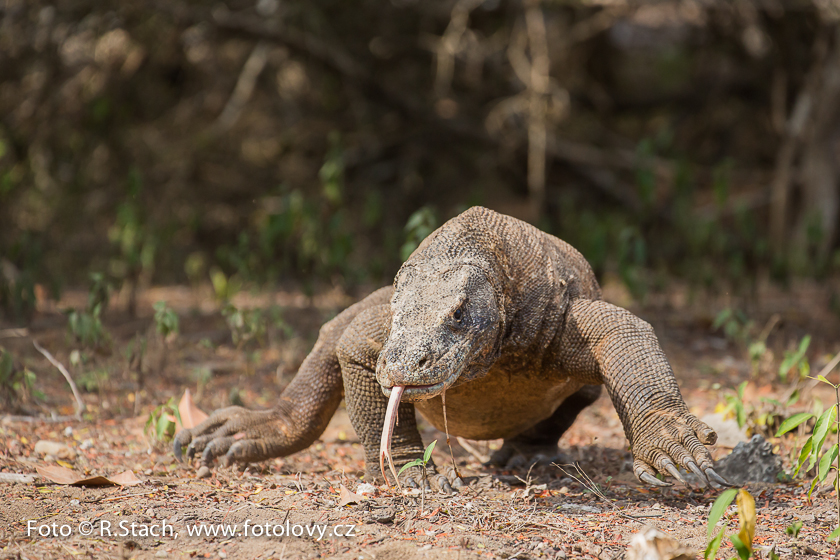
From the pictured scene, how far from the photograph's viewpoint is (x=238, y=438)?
10.2 feet

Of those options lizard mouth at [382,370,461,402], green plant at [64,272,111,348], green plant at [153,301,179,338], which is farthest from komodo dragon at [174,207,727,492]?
green plant at [64,272,111,348]

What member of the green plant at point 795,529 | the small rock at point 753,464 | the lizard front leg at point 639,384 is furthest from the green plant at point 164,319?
the green plant at point 795,529

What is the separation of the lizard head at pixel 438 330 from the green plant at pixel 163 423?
4.04 ft

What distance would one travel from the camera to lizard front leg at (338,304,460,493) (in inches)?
109

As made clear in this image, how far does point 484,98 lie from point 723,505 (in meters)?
7.84

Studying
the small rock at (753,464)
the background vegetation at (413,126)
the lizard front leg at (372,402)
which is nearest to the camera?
the lizard front leg at (372,402)

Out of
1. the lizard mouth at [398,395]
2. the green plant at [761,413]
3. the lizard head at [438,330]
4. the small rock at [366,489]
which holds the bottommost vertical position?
the green plant at [761,413]

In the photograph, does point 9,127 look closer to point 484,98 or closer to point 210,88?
point 210,88

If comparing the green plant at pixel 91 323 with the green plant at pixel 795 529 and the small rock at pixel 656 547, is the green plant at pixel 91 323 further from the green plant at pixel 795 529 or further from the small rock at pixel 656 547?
the green plant at pixel 795 529

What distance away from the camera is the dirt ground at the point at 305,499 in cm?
217

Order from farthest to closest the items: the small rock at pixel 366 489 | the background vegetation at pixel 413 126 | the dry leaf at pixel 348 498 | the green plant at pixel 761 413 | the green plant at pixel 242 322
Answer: the background vegetation at pixel 413 126 < the green plant at pixel 242 322 < the green plant at pixel 761 413 < the small rock at pixel 366 489 < the dry leaf at pixel 348 498

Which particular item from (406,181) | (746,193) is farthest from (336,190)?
(746,193)

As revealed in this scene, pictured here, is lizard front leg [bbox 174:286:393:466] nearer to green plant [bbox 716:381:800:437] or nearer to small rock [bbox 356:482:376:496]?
small rock [bbox 356:482:376:496]

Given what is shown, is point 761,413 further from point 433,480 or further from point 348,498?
point 348,498
